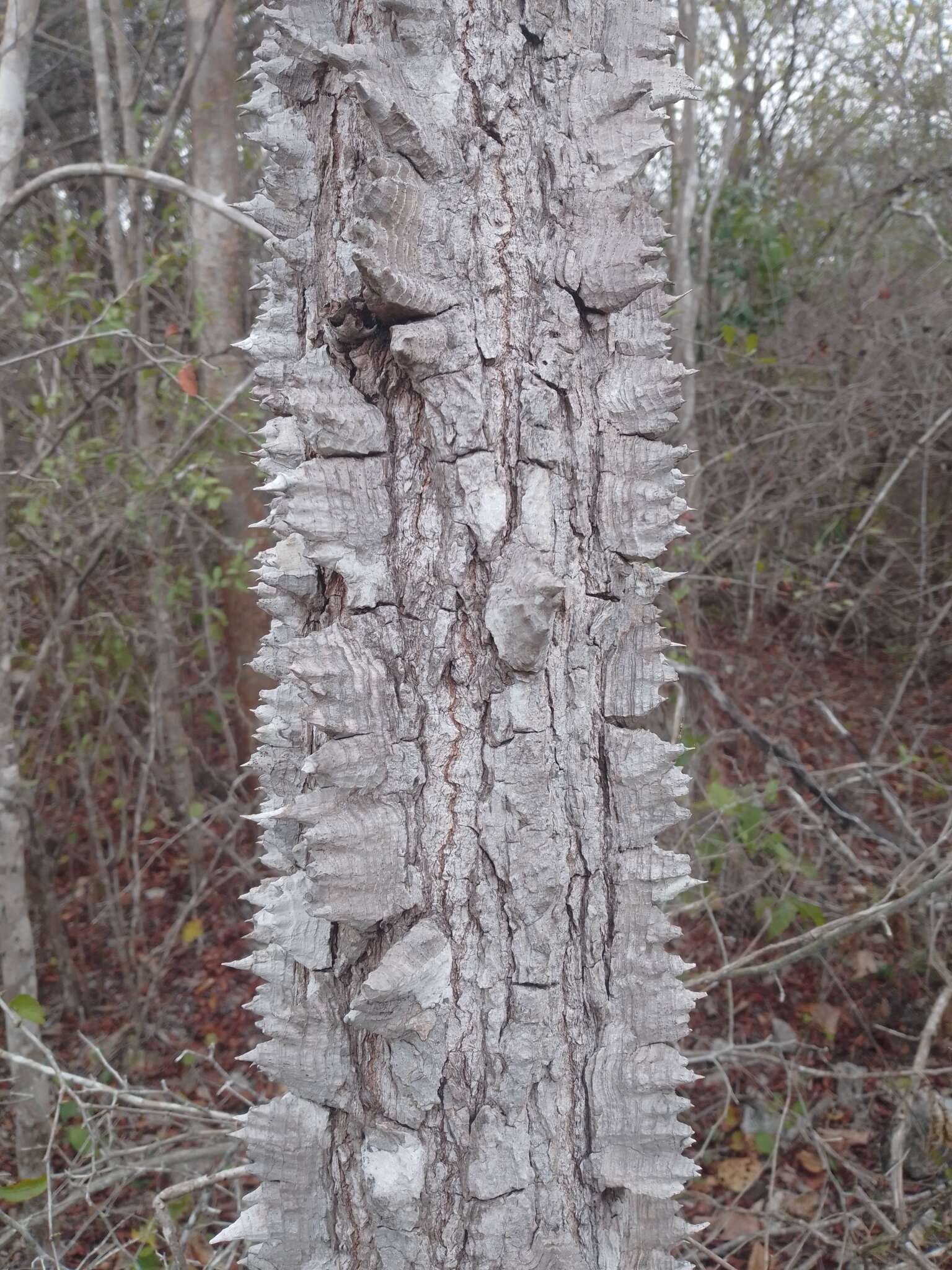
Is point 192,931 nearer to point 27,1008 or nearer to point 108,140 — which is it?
point 27,1008

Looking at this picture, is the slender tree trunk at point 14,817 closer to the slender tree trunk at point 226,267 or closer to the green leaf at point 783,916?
the slender tree trunk at point 226,267

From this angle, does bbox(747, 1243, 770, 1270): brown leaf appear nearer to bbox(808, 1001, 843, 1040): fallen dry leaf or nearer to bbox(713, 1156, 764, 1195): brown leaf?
bbox(713, 1156, 764, 1195): brown leaf

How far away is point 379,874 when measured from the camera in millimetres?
818

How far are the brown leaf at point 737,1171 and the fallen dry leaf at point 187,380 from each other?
2889mm

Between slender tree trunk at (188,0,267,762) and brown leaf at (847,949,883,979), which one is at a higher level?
slender tree trunk at (188,0,267,762)

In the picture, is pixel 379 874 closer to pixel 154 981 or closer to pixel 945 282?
pixel 154 981

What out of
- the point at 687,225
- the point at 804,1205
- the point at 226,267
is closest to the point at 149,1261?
the point at 804,1205

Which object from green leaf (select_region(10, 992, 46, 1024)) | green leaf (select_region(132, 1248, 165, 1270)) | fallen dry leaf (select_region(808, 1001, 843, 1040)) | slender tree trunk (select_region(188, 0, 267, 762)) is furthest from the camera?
slender tree trunk (select_region(188, 0, 267, 762))

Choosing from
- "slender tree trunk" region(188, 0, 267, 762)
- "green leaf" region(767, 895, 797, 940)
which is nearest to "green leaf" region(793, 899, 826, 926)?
"green leaf" region(767, 895, 797, 940)

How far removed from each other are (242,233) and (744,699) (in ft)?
10.7

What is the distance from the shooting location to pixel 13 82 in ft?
8.33

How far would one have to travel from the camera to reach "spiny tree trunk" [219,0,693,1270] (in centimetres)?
83

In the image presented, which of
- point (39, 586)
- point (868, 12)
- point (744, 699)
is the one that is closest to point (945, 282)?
point (868, 12)

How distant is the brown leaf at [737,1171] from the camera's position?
2.74 m
